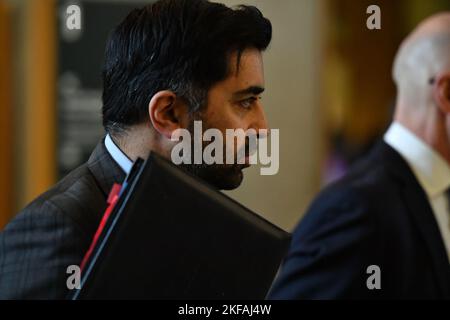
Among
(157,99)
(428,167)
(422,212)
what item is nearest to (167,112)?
(157,99)

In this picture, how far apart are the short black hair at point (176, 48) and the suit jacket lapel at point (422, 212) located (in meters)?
0.88

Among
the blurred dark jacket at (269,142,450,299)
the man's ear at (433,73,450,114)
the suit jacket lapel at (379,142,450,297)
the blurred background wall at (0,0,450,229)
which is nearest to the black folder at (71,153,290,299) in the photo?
the blurred dark jacket at (269,142,450,299)

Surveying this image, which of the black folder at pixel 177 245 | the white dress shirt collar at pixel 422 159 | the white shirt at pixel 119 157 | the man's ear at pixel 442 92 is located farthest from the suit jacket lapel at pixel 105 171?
the man's ear at pixel 442 92

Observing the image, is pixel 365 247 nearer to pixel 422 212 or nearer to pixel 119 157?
pixel 422 212

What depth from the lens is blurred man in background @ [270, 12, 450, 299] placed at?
177cm

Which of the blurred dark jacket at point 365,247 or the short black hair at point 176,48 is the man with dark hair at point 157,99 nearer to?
the short black hair at point 176,48

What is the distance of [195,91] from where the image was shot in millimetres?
1080

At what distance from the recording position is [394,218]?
1843 millimetres

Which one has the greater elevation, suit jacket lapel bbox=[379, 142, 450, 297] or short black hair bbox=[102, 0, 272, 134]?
short black hair bbox=[102, 0, 272, 134]

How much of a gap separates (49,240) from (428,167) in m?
1.19

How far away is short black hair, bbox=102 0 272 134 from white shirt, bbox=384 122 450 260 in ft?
3.23

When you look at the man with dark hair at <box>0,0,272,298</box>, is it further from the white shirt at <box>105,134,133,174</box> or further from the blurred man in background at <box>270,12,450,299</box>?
the blurred man in background at <box>270,12,450,299</box>

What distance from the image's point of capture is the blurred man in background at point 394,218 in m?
1.77
